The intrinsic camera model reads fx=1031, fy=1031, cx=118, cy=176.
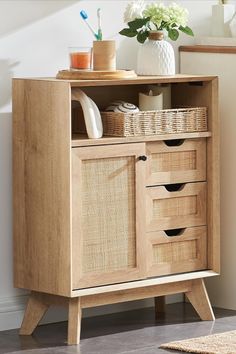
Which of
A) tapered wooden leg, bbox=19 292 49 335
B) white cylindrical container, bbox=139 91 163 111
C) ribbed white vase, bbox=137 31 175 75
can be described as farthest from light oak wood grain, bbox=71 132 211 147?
tapered wooden leg, bbox=19 292 49 335

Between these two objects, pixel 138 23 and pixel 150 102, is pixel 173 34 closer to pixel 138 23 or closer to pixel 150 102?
pixel 138 23

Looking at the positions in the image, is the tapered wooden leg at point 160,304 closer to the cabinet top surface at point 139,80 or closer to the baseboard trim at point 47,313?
the baseboard trim at point 47,313

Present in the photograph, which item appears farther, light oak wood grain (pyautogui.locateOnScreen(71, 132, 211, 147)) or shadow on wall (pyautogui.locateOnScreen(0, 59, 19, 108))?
shadow on wall (pyautogui.locateOnScreen(0, 59, 19, 108))

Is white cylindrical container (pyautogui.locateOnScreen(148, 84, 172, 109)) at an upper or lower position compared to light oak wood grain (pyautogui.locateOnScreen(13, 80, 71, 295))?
upper

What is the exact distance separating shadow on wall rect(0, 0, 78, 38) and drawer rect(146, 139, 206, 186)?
652mm

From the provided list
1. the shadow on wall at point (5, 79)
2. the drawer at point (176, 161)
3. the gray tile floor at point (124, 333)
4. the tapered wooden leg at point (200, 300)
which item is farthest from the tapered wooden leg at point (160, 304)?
the shadow on wall at point (5, 79)

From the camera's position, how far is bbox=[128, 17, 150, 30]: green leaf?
3.94 metres

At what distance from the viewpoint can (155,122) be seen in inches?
151

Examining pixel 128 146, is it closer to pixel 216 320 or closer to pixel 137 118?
pixel 137 118

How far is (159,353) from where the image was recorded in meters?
3.54

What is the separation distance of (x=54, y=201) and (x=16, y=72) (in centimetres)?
55

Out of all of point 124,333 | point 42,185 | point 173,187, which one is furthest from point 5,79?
point 124,333

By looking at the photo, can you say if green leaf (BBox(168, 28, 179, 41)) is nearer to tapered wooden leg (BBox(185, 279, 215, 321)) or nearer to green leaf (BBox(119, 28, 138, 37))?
green leaf (BBox(119, 28, 138, 37))

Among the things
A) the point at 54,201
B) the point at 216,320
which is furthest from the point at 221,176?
the point at 54,201
